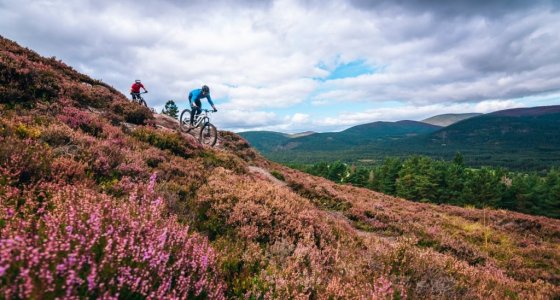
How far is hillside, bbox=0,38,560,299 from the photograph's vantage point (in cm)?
295

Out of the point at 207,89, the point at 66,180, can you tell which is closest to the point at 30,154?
the point at 66,180

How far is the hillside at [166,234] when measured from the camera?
9.68 ft

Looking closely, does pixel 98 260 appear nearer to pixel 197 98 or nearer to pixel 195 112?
pixel 197 98

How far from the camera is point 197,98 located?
17859 mm

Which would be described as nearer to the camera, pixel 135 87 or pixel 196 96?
pixel 196 96

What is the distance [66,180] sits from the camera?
579cm

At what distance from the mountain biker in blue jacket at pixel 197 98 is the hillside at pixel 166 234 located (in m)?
5.02

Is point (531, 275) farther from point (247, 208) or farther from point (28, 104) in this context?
point (28, 104)

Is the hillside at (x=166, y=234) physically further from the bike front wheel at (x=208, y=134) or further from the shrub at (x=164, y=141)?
the bike front wheel at (x=208, y=134)

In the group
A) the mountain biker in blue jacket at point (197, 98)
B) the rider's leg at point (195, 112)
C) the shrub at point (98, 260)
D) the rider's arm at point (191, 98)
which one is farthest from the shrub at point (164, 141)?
the shrub at point (98, 260)

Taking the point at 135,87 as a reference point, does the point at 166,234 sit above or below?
below

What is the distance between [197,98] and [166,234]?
48.5ft

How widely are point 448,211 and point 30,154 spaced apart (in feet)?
87.7

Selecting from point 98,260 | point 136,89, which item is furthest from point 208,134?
point 98,260
